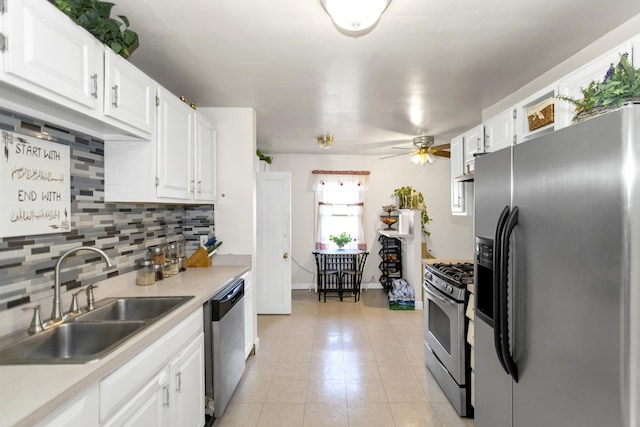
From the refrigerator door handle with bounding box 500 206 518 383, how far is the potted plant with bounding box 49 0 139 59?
187 cm

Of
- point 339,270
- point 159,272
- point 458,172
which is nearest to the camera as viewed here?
point 159,272

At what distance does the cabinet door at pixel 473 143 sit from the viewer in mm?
2613

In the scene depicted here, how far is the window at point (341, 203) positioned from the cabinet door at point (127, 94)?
13.1 ft

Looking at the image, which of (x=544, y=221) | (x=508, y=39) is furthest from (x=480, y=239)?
(x=508, y=39)

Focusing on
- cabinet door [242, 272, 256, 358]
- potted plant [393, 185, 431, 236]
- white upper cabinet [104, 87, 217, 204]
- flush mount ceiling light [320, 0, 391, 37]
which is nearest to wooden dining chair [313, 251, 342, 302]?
potted plant [393, 185, 431, 236]

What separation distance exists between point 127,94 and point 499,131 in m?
2.32

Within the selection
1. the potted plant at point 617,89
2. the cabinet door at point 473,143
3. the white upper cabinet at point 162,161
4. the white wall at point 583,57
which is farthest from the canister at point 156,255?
the white wall at point 583,57

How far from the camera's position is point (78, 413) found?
106 centimetres

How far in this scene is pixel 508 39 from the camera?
2012 mm

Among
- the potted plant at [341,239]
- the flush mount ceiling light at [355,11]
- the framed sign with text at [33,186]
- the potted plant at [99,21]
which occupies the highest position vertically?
the flush mount ceiling light at [355,11]

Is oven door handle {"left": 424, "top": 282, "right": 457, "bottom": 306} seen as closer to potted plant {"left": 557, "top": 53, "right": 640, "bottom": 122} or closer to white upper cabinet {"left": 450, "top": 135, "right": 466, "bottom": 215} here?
white upper cabinet {"left": 450, "top": 135, "right": 466, "bottom": 215}

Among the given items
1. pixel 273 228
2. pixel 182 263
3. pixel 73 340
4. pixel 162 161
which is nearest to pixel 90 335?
pixel 73 340

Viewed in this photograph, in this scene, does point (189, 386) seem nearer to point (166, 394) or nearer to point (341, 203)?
point (166, 394)

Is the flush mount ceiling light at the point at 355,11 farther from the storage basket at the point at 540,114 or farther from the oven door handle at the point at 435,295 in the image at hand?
the oven door handle at the point at 435,295
